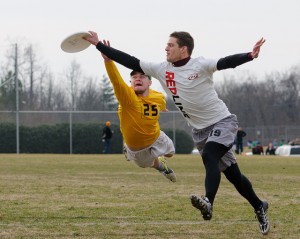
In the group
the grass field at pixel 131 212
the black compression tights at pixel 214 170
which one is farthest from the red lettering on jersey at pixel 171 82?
the grass field at pixel 131 212

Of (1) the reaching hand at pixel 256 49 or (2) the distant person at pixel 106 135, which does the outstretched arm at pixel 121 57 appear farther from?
(2) the distant person at pixel 106 135

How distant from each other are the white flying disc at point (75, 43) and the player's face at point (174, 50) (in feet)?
3.49

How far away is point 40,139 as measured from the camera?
43.3 m

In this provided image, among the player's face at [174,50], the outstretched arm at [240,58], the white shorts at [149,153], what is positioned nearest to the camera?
the outstretched arm at [240,58]

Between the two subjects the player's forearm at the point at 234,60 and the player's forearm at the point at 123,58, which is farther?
the player's forearm at the point at 123,58

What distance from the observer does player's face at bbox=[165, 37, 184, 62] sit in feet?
24.9

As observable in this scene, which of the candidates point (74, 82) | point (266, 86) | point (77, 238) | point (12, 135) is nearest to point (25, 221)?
point (77, 238)

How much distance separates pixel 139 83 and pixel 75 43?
6.28 feet

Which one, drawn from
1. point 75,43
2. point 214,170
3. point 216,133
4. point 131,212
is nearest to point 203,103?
point 216,133

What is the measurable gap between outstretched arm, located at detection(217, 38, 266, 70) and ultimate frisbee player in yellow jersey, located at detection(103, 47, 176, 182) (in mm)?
2402

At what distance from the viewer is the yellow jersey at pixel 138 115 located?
982 cm

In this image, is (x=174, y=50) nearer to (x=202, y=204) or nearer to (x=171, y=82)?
(x=171, y=82)

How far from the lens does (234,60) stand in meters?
7.10

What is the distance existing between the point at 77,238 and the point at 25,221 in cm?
146
